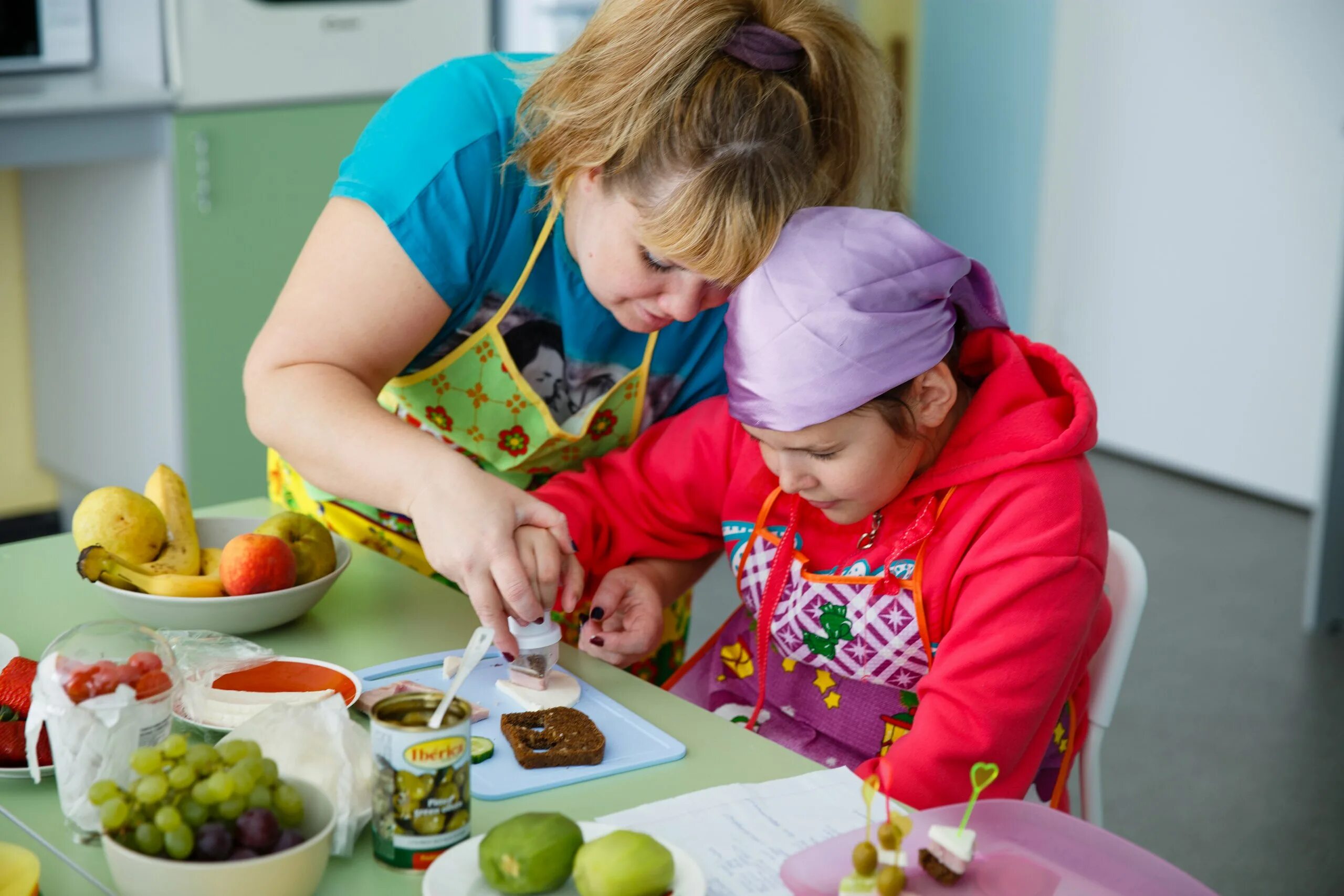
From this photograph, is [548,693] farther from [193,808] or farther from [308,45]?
[308,45]

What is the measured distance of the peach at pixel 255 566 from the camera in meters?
1.19

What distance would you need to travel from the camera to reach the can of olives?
82 centimetres

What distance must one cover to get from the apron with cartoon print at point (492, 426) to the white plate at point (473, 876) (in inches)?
24.2

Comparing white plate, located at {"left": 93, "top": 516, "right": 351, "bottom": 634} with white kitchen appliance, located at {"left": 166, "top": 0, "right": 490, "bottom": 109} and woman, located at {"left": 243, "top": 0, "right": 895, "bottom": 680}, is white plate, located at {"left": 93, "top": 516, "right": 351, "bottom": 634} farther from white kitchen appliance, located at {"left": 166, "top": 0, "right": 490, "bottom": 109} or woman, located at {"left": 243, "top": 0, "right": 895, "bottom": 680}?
white kitchen appliance, located at {"left": 166, "top": 0, "right": 490, "bottom": 109}

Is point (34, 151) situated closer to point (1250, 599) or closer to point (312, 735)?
point (312, 735)

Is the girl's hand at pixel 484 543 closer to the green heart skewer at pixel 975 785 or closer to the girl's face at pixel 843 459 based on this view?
the girl's face at pixel 843 459

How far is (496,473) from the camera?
152 cm

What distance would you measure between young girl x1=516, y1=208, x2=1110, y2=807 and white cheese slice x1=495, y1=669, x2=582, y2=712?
4.1 inches

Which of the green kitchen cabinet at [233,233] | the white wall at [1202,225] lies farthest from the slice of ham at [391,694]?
the white wall at [1202,225]

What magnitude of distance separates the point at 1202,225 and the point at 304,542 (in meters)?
3.18

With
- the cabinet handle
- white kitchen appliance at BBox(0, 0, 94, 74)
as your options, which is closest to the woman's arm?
the cabinet handle

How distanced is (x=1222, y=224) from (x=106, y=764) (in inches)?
138

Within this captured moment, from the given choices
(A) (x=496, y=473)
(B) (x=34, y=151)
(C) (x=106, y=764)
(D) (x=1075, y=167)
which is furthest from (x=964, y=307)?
(D) (x=1075, y=167)

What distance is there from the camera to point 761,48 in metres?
1.20
